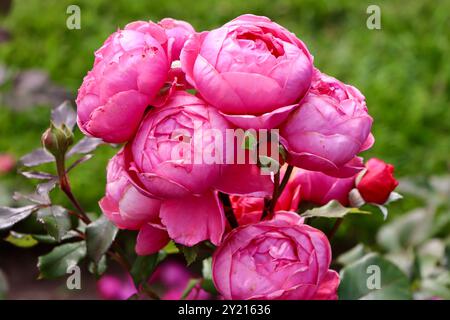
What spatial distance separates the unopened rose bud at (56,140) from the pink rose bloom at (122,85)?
0.10 meters

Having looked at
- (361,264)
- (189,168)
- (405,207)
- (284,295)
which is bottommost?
(405,207)

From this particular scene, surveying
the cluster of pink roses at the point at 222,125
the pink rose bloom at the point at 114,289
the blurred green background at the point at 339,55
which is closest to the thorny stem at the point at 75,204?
the cluster of pink roses at the point at 222,125

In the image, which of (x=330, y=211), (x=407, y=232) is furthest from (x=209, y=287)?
(x=407, y=232)

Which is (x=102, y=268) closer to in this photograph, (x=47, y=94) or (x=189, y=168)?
(x=189, y=168)

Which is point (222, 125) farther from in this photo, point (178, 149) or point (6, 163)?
point (6, 163)

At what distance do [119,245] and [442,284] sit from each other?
53cm

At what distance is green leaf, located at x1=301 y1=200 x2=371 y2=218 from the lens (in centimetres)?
67

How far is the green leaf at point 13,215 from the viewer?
70cm

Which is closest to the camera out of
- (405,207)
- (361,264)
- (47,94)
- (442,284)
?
(361,264)

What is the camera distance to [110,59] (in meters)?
0.59

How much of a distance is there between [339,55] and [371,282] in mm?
1809

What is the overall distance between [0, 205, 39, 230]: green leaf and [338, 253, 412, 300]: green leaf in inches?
13.6

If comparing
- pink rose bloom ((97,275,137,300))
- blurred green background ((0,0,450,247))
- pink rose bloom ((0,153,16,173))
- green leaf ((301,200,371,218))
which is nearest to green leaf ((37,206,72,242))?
green leaf ((301,200,371,218))

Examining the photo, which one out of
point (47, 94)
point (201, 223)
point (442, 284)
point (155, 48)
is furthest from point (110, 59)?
point (47, 94)
